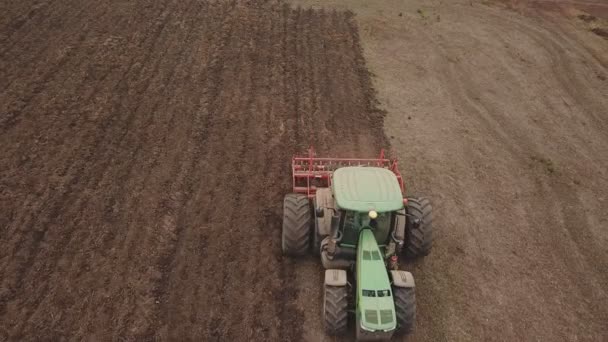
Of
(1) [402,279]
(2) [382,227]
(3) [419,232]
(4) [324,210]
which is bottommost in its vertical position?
(3) [419,232]

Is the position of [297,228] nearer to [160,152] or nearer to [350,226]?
[350,226]

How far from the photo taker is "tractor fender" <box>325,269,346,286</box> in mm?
6980

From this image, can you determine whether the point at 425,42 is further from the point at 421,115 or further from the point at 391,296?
the point at 391,296

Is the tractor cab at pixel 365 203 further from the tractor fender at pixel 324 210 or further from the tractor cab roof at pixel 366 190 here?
the tractor fender at pixel 324 210

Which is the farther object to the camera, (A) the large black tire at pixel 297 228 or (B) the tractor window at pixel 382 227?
(A) the large black tire at pixel 297 228

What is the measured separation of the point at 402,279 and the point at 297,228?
6.35 feet

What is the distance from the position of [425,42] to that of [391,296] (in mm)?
11793

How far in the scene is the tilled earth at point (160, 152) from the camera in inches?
299

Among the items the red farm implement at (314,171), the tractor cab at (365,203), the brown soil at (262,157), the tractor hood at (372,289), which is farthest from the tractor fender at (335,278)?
the red farm implement at (314,171)

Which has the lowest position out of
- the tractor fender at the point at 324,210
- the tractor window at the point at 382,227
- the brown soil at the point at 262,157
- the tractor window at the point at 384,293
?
the brown soil at the point at 262,157

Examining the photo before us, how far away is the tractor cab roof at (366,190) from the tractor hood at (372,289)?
0.51m

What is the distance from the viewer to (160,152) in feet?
34.5

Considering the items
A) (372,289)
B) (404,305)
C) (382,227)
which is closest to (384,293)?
(372,289)

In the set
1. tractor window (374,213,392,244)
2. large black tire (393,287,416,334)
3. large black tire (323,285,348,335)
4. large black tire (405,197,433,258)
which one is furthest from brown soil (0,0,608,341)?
tractor window (374,213,392,244)
